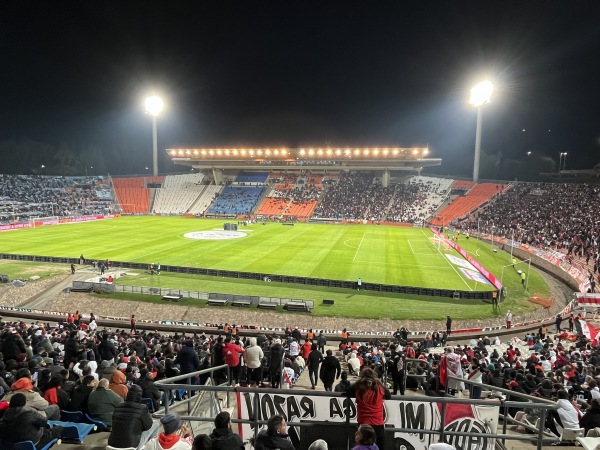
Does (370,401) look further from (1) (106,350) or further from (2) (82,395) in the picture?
(1) (106,350)

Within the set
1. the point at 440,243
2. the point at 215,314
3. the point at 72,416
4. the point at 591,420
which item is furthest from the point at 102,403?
the point at 440,243

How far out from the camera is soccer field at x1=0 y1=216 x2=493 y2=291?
3572 cm

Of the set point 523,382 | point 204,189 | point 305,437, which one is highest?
point 204,189

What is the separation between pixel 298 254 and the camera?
4325cm

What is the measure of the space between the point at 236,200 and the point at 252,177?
1335 centimetres

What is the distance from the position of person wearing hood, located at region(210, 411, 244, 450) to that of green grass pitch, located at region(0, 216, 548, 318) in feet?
72.5

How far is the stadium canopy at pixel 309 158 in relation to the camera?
91125 mm

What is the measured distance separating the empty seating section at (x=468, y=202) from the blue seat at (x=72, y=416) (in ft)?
229

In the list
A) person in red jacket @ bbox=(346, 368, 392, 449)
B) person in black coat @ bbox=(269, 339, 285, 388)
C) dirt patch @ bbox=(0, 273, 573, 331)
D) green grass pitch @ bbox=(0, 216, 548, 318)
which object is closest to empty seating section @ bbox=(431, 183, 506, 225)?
green grass pitch @ bbox=(0, 216, 548, 318)

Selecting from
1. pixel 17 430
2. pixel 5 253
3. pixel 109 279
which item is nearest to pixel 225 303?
pixel 109 279

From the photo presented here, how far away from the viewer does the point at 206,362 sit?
12.0 metres

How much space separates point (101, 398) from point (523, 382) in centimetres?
991

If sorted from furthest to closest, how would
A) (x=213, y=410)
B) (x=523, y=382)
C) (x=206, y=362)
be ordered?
(x=206, y=362) < (x=523, y=382) < (x=213, y=410)

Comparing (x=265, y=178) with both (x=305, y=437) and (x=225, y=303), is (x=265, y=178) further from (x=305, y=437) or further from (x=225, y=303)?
(x=305, y=437)
